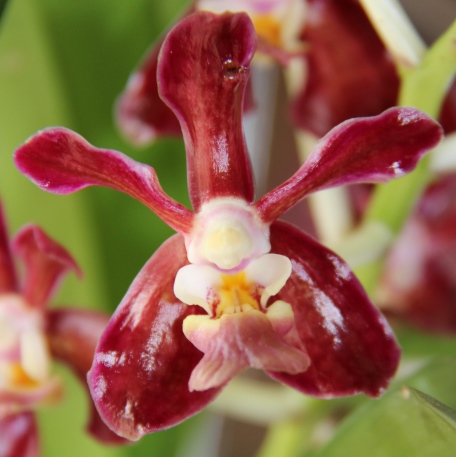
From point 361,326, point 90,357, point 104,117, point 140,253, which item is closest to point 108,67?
point 104,117

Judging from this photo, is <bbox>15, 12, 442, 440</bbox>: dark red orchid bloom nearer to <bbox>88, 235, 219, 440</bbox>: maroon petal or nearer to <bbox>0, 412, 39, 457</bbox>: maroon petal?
<bbox>88, 235, 219, 440</bbox>: maroon petal

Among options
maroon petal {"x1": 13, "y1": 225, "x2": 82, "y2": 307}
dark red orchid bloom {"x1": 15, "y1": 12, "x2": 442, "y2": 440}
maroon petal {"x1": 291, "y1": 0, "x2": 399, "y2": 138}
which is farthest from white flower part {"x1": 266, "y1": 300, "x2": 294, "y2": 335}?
maroon petal {"x1": 291, "y1": 0, "x2": 399, "y2": 138}

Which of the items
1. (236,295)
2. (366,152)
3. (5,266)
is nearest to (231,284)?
(236,295)

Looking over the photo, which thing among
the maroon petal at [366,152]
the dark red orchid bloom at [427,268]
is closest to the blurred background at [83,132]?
the dark red orchid bloom at [427,268]

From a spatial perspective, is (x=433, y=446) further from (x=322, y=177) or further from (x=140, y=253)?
(x=140, y=253)

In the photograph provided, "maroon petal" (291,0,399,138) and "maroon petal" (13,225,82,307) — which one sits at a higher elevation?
"maroon petal" (291,0,399,138)

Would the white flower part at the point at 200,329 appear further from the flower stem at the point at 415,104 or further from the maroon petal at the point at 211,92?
the flower stem at the point at 415,104

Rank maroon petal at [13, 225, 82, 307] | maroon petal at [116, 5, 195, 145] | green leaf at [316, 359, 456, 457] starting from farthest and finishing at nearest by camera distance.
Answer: maroon petal at [116, 5, 195, 145] < maroon petal at [13, 225, 82, 307] < green leaf at [316, 359, 456, 457]
